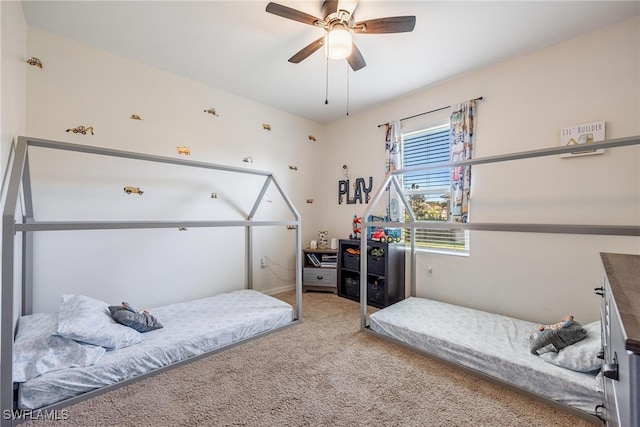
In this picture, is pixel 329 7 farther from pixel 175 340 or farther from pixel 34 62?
pixel 175 340

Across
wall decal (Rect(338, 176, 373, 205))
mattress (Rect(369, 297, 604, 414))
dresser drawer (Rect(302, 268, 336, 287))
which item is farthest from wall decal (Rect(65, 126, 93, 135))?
mattress (Rect(369, 297, 604, 414))

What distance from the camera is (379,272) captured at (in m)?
3.09

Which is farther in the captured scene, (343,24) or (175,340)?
(175,340)

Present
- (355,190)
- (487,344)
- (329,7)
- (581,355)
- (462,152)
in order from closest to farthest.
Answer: (581,355) < (329,7) < (487,344) < (462,152) < (355,190)

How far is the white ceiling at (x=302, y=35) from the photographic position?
1862 mm

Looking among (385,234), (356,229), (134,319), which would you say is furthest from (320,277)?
(134,319)

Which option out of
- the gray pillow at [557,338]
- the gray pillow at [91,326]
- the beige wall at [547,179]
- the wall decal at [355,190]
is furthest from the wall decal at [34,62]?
the gray pillow at [557,338]

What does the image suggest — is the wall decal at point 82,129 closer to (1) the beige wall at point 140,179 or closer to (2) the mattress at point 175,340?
(1) the beige wall at point 140,179

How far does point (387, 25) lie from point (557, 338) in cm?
229

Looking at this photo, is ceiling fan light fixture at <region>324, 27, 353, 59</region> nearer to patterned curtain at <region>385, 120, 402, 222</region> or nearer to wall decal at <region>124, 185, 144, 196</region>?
patterned curtain at <region>385, 120, 402, 222</region>

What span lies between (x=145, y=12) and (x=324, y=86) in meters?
1.70

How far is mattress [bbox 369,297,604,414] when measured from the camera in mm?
1461

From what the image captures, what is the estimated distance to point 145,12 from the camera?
1.93 m

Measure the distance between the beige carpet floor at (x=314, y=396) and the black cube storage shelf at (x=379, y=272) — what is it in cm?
96
